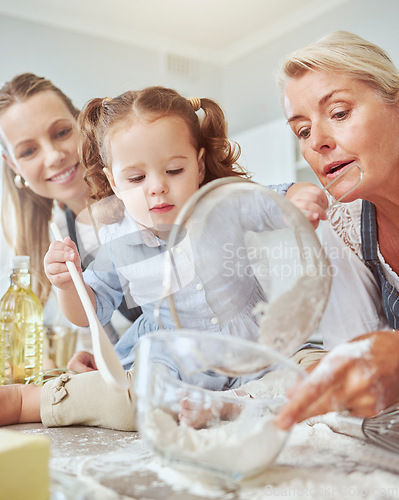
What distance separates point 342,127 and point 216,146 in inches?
7.0

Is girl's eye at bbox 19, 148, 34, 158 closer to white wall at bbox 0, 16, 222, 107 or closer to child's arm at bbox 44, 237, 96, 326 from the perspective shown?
white wall at bbox 0, 16, 222, 107

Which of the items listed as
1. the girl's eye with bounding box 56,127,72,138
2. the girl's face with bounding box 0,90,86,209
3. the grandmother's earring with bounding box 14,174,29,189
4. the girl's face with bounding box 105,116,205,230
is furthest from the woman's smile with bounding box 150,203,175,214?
the grandmother's earring with bounding box 14,174,29,189

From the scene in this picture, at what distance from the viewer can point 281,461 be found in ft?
1.58

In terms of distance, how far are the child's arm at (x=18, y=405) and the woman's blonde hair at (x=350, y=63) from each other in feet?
1.89

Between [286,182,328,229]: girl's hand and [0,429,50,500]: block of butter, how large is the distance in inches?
13.2

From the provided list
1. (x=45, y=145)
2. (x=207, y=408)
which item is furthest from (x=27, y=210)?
(x=207, y=408)

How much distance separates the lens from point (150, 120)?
692 mm

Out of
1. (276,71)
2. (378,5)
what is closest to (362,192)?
(276,71)

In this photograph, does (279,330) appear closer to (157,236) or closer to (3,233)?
(157,236)

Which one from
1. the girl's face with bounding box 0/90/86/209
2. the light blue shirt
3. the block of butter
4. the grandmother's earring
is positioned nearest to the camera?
the block of butter

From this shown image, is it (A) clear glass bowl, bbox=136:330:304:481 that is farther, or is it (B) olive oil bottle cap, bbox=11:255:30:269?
(B) olive oil bottle cap, bbox=11:255:30:269

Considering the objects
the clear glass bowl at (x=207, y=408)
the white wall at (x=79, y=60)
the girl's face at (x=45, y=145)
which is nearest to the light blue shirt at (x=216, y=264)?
the clear glass bowl at (x=207, y=408)

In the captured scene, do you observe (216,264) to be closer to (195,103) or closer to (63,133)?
(195,103)

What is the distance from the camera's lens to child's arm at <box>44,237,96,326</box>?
0.74 m
